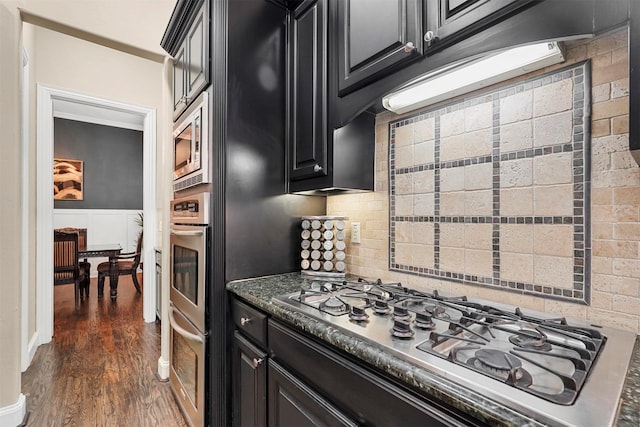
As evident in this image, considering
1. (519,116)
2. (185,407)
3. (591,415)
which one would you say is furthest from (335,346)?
(185,407)

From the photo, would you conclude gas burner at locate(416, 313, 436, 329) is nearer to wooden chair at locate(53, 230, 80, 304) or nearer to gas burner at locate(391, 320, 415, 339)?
gas burner at locate(391, 320, 415, 339)

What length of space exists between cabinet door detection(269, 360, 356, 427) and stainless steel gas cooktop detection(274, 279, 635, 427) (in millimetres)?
243

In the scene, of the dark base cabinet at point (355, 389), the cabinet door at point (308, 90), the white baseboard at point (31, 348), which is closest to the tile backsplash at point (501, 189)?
the cabinet door at point (308, 90)

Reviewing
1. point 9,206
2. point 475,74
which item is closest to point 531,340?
point 475,74

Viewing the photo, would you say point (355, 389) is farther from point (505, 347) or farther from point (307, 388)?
point (505, 347)

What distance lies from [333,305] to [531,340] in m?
0.60

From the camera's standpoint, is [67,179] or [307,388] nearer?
[307,388]

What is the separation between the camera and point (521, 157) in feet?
3.64

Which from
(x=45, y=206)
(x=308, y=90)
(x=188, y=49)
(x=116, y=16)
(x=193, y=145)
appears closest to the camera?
(x=308, y=90)

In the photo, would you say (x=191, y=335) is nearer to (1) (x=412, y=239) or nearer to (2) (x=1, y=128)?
(1) (x=412, y=239)

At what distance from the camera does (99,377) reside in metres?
2.38

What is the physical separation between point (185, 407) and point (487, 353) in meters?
1.84

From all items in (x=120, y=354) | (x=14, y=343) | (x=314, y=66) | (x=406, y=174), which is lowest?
(x=120, y=354)

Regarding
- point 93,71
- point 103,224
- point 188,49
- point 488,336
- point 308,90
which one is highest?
point 93,71
